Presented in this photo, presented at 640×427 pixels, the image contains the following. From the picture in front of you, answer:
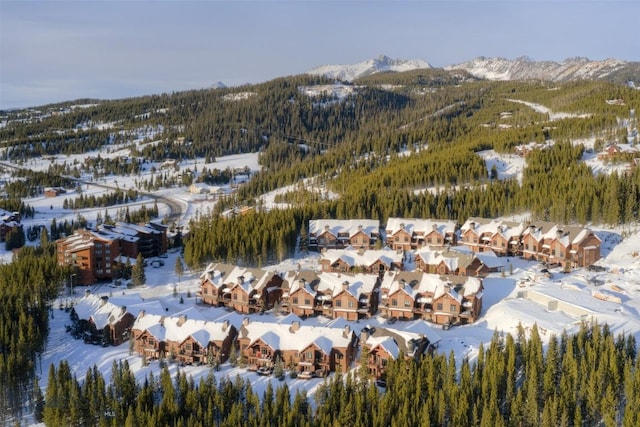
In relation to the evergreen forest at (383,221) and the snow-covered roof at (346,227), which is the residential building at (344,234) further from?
the evergreen forest at (383,221)

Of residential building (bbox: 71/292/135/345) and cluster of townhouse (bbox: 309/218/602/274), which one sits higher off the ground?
cluster of townhouse (bbox: 309/218/602/274)

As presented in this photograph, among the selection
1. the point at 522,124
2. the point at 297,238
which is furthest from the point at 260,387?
the point at 522,124

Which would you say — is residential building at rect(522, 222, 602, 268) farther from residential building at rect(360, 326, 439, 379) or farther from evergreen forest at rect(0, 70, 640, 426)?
residential building at rect(360, 326, 439, 379)

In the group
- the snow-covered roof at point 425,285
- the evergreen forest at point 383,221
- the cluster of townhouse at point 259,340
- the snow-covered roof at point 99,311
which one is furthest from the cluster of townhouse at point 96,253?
the snow-covered roof at point 425,285

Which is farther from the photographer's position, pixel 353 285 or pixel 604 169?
pixel 604 169

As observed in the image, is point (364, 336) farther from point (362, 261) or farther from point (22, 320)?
point (22, 320)

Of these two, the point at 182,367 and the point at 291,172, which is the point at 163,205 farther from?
the point at 182,367

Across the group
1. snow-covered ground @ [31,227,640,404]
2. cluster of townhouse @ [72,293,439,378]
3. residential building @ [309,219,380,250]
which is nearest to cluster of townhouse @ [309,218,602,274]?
residential building @ [309,219,380,250]
